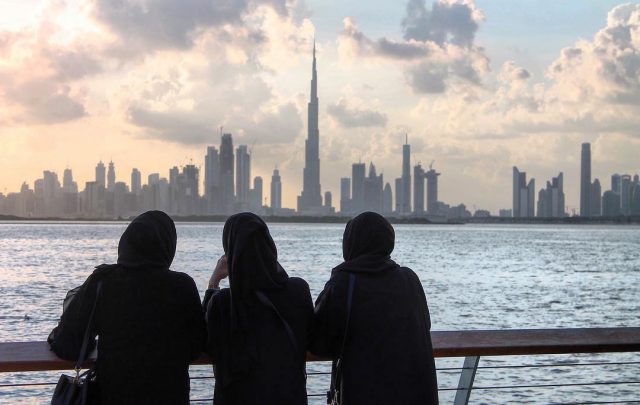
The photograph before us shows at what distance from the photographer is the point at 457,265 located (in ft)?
177

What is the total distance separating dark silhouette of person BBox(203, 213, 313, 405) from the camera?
2.90m

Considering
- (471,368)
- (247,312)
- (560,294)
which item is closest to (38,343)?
(247,312)

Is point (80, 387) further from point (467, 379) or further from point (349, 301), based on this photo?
point (467, 379)

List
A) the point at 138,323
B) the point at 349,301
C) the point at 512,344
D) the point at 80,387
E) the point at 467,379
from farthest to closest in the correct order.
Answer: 1. the point at 467,379
2. the point at 512,344
3. the point at 349,301
4. the point at 138,323
5. the point at 80,387

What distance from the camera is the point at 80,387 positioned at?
284 cm

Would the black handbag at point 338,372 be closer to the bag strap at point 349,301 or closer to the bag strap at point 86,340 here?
the bag strap at point 349,301

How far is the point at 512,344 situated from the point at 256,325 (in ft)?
4.03

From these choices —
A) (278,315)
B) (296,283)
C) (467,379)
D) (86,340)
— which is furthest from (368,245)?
(86,340)

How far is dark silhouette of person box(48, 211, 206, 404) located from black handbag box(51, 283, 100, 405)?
0.03 m

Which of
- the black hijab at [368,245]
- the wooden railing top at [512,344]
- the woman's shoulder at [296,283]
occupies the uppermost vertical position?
the black hijab at [368,245]

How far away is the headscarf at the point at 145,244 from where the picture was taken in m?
2.98

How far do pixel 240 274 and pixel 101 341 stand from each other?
0.61 meters

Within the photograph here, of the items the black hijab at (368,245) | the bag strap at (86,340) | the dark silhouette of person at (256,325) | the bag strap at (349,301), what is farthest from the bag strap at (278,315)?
the bag strap at (86,340)

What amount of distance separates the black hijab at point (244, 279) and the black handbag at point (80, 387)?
0.48 metres
